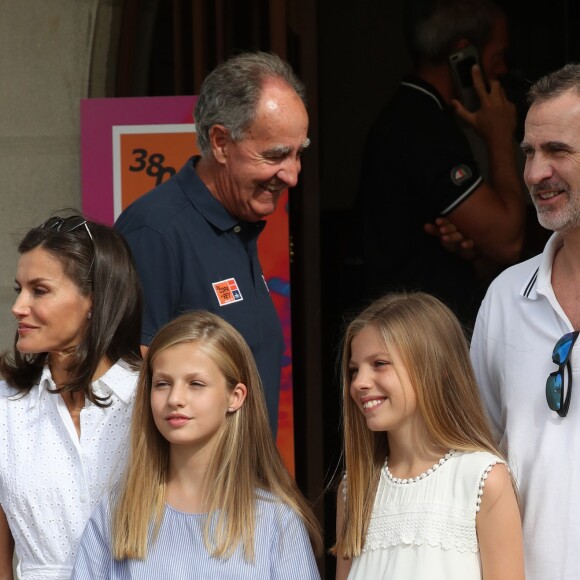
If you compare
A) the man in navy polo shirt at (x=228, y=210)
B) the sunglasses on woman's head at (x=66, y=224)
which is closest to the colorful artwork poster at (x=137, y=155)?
the man in navy polo shirt at (x=228, y=210)

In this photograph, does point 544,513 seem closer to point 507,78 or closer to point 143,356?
point 143,356

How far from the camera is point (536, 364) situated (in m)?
2.96

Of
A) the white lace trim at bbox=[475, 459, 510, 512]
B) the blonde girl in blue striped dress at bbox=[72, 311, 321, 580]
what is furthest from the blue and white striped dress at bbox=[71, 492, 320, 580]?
the white lace trim at bbox=[475, 459, 510, 512]

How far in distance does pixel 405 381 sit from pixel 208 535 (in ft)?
1.95

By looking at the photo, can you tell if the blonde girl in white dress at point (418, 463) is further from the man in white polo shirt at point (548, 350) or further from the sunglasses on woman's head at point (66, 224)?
the sunglasses on woman's head at point (66, 224)

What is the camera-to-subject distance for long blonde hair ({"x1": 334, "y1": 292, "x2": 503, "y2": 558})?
3043 mm

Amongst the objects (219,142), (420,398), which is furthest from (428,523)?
(219,142)

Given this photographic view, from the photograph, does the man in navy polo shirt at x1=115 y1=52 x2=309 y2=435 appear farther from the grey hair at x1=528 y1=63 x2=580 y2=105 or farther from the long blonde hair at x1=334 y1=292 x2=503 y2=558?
the grey hair at x1=528 y1=63 x2=580 y2=105

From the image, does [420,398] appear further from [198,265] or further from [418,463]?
[198,265]

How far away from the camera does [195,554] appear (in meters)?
3.01

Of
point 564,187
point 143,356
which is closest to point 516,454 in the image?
point 564,187

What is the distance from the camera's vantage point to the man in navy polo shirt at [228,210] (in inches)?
136

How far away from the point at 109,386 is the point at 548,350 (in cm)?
109

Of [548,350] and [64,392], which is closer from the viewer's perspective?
[548,350]
